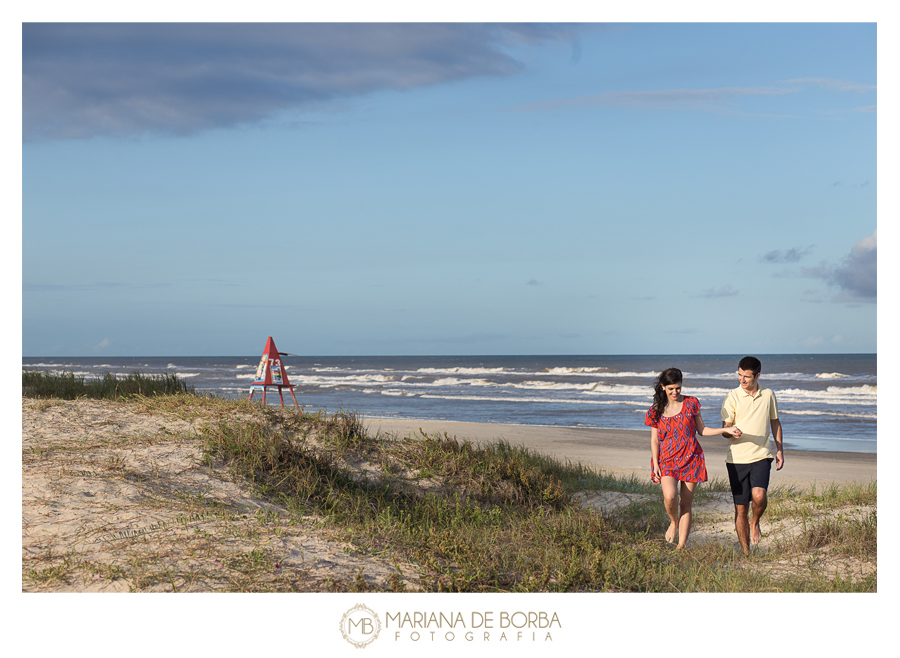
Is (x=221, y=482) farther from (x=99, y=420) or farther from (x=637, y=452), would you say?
(x=637, y=452)

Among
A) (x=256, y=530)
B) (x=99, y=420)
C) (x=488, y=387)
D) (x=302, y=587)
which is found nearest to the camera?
(x=302, y=587)

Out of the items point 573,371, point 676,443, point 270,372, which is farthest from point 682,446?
point 573,371

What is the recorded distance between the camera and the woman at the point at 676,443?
19.5 feet

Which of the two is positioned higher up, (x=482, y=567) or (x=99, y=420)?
(x=99, y=420)

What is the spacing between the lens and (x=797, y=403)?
28.4 meters

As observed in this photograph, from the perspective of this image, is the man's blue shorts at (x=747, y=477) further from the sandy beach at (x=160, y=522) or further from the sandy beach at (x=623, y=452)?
the sandy beach at (x=623, y=452)

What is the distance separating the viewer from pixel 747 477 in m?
6.09
